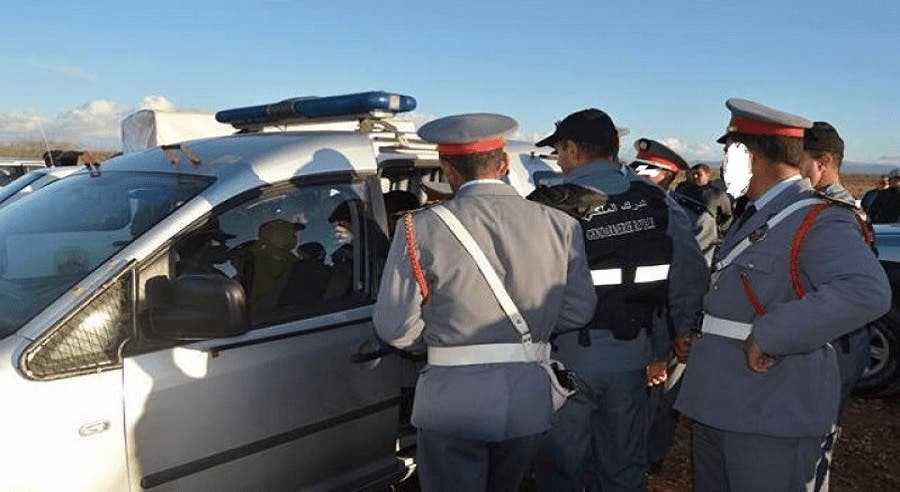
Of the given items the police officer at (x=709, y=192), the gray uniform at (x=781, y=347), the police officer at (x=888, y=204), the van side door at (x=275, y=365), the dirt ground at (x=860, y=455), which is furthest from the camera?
the police officer at (x=888, y=204)

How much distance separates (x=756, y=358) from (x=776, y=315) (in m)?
0.17

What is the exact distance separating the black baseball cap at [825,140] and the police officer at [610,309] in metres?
0.87

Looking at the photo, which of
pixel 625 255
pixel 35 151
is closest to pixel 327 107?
pixel 625 255

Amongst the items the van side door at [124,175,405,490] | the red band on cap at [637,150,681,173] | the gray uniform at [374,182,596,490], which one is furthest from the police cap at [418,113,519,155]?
the red band on cap at [637,150,681,173]

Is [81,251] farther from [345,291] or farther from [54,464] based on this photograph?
[345,291]

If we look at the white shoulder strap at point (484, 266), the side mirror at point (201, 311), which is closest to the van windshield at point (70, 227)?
the side mirror at point (201, 311)

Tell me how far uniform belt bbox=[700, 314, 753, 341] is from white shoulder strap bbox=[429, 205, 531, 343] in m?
0.74

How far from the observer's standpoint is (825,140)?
3.45 meters

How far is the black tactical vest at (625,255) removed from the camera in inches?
115

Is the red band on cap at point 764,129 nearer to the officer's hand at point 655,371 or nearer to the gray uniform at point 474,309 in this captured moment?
the gray uniform at point 474,309

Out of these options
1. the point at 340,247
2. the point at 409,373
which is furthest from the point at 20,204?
the point at 409,373

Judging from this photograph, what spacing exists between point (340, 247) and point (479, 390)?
1181mm

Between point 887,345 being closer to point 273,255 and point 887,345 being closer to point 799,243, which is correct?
point 799,243

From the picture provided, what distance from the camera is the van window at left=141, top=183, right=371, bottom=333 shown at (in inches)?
107
